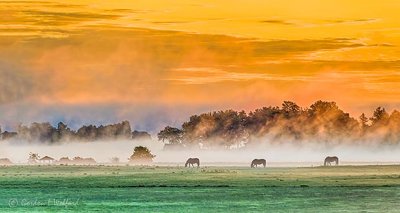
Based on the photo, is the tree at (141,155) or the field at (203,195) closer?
the field at (203,195)

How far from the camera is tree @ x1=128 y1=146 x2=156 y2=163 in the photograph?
190 meters

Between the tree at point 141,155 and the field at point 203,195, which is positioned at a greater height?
the tree at point 141,155

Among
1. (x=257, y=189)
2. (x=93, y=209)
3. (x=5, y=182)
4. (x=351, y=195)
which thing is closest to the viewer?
→ (x=93, y=209)

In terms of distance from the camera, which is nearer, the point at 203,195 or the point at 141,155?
the point at 203,195

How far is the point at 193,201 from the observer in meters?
69.0

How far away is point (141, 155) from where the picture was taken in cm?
19275

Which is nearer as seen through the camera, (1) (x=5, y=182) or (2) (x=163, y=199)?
(2) (x=163, y=199)

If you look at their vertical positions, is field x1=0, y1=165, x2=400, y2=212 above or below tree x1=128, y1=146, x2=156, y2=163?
below

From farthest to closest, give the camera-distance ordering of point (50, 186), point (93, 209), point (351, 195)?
point (50, 186) → point (351, 195) → point (93, 209)

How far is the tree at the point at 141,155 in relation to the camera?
190 metres

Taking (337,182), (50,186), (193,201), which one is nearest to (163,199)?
(193,201)

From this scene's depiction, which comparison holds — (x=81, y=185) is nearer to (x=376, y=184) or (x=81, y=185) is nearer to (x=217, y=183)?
(x=217, y=183)

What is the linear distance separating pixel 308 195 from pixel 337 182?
19313 mm

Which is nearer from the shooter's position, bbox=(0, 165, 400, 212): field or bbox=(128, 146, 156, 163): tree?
bbox=(0, 165, 400, 212): field
